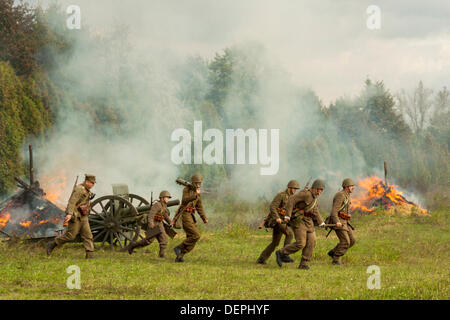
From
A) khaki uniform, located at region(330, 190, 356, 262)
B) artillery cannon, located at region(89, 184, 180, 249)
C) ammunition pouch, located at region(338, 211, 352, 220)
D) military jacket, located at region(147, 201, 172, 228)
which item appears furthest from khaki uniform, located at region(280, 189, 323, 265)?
artillery cannon, located at region(89, 184, 180, 249)

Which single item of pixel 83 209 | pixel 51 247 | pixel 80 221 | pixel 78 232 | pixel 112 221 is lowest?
pixel 51 247

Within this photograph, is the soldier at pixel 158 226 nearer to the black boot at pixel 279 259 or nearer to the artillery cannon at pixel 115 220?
the artillery cannon at pixel 115 220

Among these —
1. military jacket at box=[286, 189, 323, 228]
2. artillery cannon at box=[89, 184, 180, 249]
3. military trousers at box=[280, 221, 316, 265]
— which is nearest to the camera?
military trousers at box=[280, 221, 316, 265]

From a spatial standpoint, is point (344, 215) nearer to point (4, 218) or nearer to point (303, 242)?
point (303, 242)

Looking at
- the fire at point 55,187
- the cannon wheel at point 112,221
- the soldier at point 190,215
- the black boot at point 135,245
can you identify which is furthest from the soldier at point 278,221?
the fire at point 55,187

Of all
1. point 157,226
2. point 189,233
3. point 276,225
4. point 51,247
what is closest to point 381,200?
point 276,225

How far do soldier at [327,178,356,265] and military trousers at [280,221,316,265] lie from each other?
31.3 inches

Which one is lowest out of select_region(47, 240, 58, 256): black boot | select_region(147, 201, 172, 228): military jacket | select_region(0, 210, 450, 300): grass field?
select_region(0, 210, 450, 300): grass field

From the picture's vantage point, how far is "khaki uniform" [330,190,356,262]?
12.4m

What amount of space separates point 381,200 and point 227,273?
15.4m

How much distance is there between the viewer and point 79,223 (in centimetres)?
1297

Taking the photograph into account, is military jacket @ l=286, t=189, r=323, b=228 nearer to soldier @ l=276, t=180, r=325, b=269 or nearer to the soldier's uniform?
soldier @ l=276, t=180, r=325, b=269

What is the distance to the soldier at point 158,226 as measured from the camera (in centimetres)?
1330
